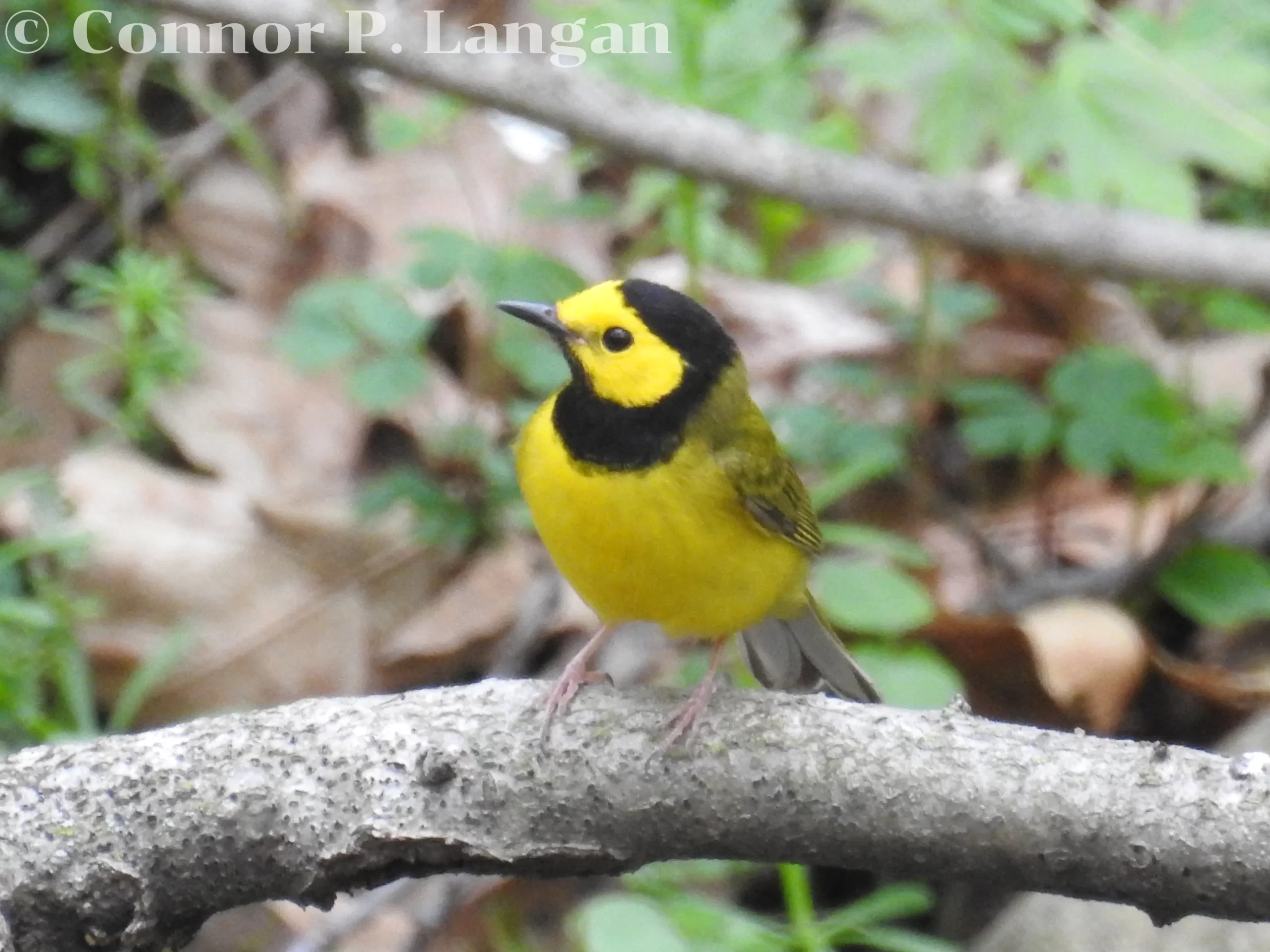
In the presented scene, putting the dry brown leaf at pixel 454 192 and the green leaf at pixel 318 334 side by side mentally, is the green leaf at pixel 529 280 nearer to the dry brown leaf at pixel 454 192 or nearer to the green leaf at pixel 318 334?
the green leaf at pixel 318 334

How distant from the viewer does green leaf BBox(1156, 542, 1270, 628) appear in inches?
186

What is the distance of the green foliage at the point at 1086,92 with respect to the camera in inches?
169

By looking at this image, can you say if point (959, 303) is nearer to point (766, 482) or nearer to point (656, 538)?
point (766, 482)

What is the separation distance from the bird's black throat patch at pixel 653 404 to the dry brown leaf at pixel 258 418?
2.25 meters

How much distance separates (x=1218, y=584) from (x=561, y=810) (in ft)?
10.0

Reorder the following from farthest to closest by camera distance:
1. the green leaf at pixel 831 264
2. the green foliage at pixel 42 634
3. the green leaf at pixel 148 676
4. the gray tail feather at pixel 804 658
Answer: the green leaf at pixel 831 264
the green leaf at pixel 148 676
the green foliage at pixel 42 634
the gray tail feather at pixel 804 658

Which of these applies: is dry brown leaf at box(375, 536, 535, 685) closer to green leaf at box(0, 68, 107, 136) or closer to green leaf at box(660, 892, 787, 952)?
green leaf at box(660, 892, 787, 952)

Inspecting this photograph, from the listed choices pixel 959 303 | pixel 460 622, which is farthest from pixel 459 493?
pixel 959 303

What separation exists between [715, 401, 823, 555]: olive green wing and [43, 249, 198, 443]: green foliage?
219 centimetres

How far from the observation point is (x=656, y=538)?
2918 millimetres

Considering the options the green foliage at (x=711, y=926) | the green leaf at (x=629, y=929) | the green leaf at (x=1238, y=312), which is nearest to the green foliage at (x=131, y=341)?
the green foliage at (x=711, y=926)

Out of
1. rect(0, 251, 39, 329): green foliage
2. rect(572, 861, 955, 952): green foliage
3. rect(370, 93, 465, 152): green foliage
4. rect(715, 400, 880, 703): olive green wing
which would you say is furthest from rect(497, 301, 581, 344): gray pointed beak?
rect(0, 251, 39, 329): green foliage

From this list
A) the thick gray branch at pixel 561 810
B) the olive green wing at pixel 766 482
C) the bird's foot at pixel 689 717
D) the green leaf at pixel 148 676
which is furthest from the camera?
the green leaf at pixel 148 676

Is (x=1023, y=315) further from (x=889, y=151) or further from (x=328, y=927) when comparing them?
(x=328, y=927)
